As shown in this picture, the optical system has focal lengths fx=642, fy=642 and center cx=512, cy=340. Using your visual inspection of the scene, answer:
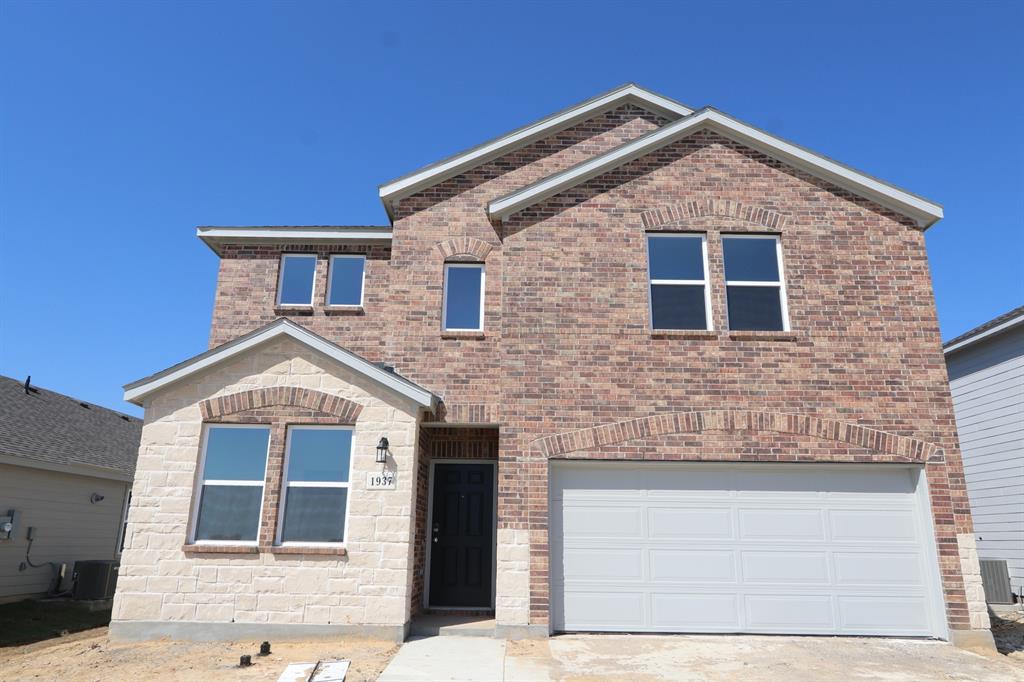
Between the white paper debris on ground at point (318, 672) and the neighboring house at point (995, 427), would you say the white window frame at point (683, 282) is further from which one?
the neighboring house at point (995, 427)

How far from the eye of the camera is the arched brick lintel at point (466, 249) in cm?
1178

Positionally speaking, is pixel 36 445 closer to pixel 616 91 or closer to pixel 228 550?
pixel 228 550

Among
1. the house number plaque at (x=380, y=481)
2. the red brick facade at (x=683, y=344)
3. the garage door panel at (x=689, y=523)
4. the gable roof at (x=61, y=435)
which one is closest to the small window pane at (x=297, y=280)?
the red brick facade at (x=683, y=344)

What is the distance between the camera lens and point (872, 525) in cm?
957

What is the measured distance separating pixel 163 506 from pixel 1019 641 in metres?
12.9

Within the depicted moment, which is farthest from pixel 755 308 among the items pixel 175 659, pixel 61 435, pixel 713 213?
pixel 61 435

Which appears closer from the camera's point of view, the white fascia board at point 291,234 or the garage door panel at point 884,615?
the garage door panel at point 884,615

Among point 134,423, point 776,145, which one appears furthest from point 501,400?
point 134,423

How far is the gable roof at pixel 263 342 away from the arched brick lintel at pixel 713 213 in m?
4.79

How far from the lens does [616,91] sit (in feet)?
43.6

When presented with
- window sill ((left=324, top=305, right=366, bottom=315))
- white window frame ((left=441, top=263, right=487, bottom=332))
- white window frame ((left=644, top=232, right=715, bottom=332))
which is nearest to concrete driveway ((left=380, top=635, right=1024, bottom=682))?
white window frame ((left=644, top=232, right=715, bottom=332))

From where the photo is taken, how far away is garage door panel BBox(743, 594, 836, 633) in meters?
9.23

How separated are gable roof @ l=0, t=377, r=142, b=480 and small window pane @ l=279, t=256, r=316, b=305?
6401 mm

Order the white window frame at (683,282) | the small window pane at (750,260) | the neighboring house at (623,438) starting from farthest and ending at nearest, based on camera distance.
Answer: the small window pane at (750,260), the white window frame at (683,282), the neighboring house at (623,438)
